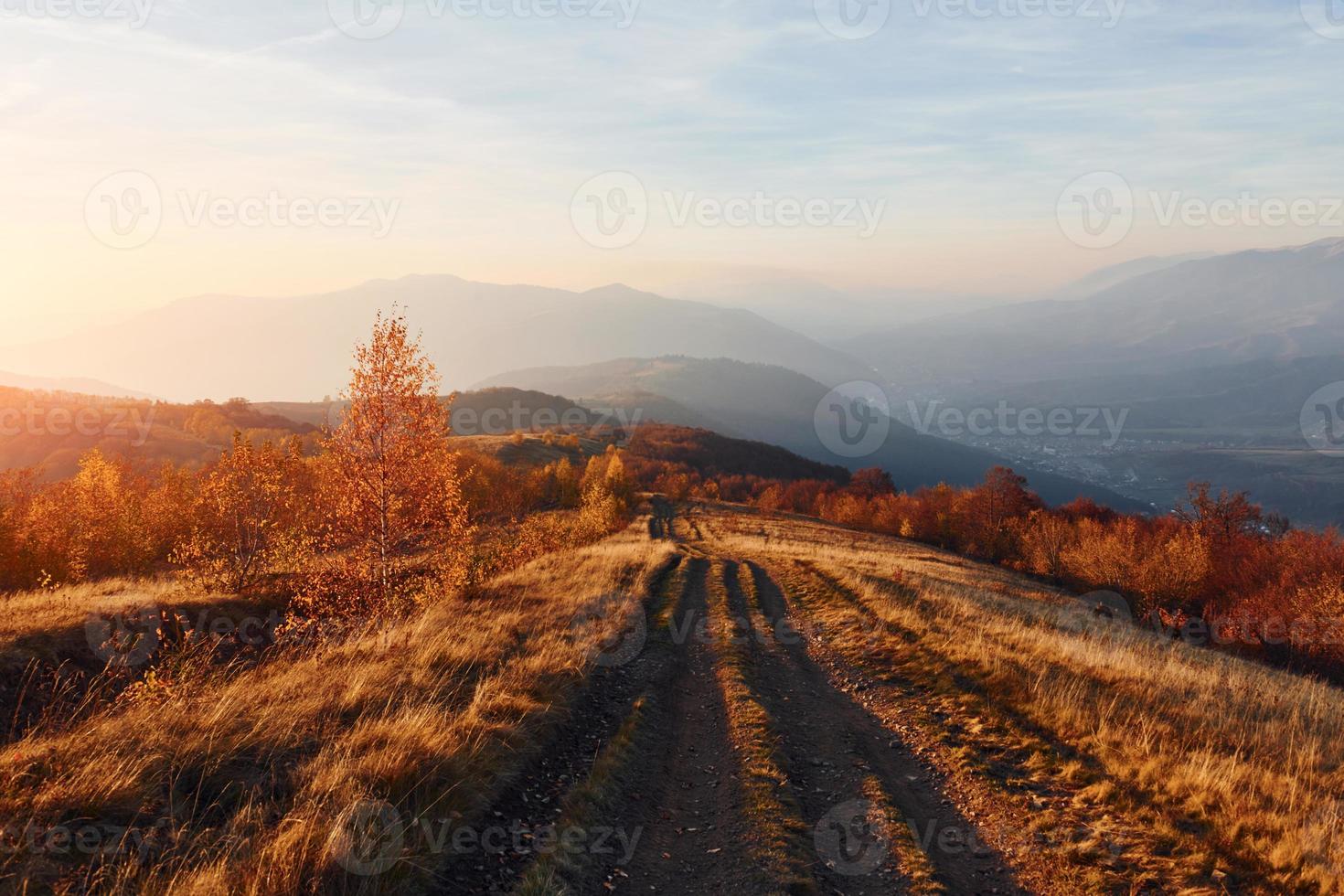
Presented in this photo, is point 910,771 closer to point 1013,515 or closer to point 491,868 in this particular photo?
point 491,868

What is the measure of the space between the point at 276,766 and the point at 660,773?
551 cm

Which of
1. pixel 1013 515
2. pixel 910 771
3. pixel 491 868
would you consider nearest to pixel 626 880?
pixel 491 868
